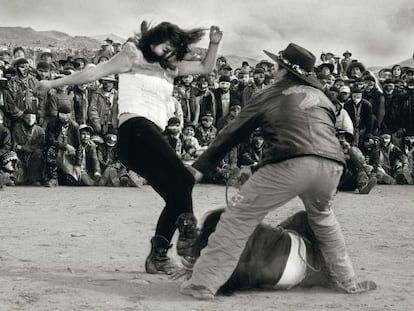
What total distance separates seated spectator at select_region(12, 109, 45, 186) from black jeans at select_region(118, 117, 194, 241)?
666 centimetres

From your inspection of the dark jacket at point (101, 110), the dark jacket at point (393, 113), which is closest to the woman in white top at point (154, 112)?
the dark jacket at point (101, 110)

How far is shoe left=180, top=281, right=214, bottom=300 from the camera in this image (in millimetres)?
4541

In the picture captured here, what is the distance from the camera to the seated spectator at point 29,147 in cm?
1155

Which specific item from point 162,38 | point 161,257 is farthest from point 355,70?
point 161,257

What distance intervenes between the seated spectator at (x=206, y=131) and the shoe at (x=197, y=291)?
7922 millimetres

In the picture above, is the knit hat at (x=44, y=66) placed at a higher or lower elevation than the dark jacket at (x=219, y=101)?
higher

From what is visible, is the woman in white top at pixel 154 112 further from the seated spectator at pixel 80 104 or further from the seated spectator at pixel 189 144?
the seated spectator at pixel 80 104

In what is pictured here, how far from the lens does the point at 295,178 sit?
14.7ft

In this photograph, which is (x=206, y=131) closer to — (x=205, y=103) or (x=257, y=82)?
(x=205, y=103)

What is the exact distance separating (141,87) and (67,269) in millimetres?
1363

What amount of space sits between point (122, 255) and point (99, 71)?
1.60m

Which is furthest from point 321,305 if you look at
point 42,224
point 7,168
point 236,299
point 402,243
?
point 7,168

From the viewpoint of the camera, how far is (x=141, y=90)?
527cm

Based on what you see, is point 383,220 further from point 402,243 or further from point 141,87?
point 141,87
